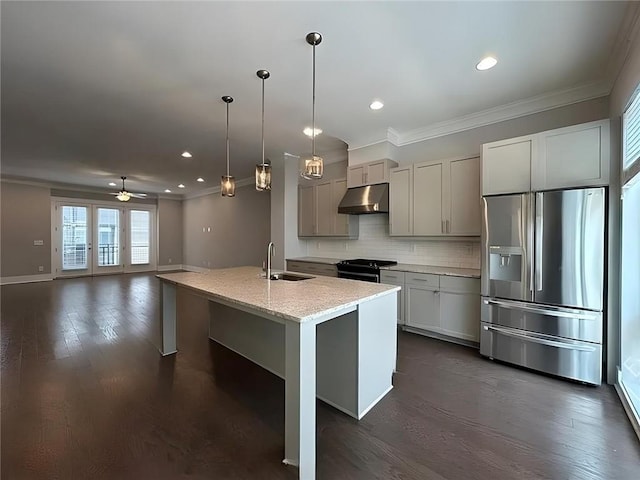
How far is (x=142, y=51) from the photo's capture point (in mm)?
2338

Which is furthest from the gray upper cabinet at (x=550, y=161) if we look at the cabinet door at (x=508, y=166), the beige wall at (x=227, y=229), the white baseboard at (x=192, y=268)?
the white baseboard at (x=192, y=268)

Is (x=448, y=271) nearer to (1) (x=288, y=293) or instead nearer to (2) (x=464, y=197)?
(2) (x=464, y=197)

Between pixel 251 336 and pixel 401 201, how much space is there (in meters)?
2.71

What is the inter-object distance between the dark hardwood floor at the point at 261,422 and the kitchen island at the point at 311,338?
13 cm

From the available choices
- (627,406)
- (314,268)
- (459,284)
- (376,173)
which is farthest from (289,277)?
(627,406)

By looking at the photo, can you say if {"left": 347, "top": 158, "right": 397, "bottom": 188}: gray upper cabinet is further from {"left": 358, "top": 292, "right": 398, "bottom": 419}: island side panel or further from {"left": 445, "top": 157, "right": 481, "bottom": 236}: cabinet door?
{"left": 358, "top": 292, "right": 398, "bottom": 419}: island side panel

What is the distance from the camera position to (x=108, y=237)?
359 inches

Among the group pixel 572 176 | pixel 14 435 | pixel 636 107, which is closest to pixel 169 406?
pixel 14 435

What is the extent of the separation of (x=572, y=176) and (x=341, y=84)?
7.59 feet

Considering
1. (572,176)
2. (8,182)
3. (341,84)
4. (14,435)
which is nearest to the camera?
(14,435)

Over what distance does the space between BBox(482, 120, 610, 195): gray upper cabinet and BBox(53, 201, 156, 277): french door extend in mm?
10422

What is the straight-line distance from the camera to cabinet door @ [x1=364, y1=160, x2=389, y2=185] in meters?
4.25

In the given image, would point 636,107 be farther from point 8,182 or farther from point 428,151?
point 8,182

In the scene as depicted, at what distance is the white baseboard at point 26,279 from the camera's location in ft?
23.8
